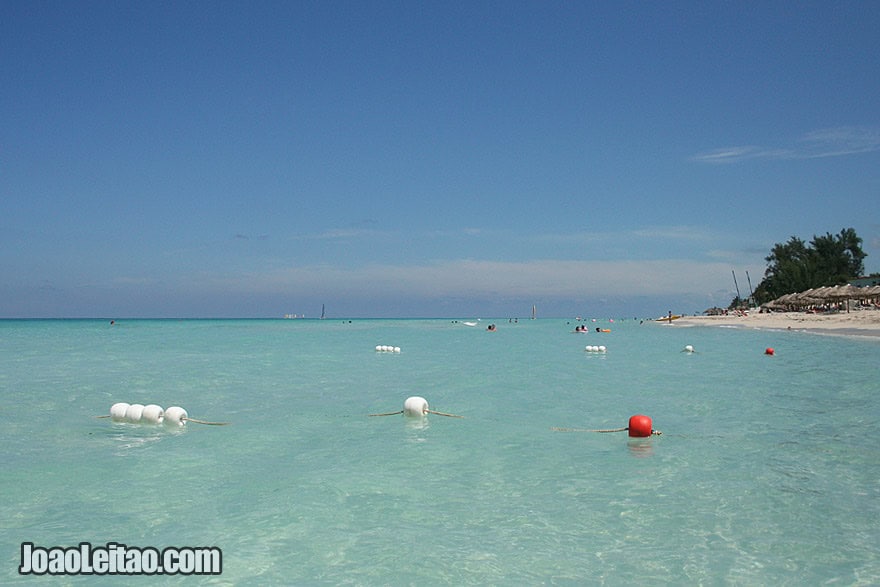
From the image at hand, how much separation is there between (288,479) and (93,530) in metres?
2.69

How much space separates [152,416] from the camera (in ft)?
42.7

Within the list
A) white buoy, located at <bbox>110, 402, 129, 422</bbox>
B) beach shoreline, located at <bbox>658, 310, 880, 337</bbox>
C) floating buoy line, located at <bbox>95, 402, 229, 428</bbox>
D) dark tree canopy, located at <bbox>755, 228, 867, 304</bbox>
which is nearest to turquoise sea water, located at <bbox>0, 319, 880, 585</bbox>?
floating buoy line, located at <bbox>95, 402, 229, 428</bbox>

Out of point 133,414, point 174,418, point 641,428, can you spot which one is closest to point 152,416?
point 133,414

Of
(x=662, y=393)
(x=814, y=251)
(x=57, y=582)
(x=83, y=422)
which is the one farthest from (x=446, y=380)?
(x=814, y=251)

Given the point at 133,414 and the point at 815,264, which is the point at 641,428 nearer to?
the point at 133,414

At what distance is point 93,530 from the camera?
6875 millimetres

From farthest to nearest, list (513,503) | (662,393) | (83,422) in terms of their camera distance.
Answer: (662,393), (83,422), (513,503)

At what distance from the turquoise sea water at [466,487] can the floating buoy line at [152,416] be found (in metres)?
0.29

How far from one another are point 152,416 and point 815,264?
105 m

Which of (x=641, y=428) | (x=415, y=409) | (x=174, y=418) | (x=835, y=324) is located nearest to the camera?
(x=641, y=428)

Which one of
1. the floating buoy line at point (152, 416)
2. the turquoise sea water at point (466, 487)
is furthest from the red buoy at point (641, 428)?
the floating buoy line at point (152, 416)

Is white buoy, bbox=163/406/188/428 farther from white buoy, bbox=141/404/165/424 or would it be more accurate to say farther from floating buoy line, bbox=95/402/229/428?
white buoy, bbox=141/404/165/424

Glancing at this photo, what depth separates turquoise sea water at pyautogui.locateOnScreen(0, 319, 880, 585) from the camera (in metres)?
6.12

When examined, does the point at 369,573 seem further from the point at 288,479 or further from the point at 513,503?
the point at 288,479
